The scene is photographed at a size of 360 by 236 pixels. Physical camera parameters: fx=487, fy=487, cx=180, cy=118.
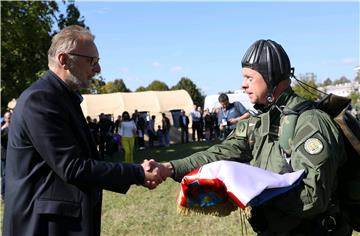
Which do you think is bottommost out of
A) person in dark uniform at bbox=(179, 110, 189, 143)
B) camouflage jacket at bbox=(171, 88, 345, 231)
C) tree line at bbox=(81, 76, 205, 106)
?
tree line at bbox=(81, 76, 205, 106)

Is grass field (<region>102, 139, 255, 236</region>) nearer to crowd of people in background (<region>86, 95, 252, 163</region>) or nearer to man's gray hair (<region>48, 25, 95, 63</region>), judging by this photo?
man's gray hair (<region>48, 25, 95, 63</region>)

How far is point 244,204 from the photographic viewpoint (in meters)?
2.26

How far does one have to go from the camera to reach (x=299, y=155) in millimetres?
2438

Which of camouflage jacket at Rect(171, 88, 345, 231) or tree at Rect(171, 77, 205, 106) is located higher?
camouflage jacket at Rect(171, 88, 345, 231)

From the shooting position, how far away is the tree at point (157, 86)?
88.4m

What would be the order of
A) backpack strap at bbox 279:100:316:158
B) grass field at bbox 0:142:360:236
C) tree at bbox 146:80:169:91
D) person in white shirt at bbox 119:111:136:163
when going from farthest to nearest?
tree at bbox 146:80:169:91, person in white shirt at bbox 119:111:136:163, grass field at bbox 0:142:360:236, backpack strap at bbox 279:100:316:158

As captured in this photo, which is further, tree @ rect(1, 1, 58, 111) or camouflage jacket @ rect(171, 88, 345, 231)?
tree @ rect(1, 1, 58, 111)

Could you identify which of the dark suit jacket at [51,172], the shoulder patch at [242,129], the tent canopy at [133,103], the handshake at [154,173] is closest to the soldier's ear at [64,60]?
the dark suit jacket at [51,172]

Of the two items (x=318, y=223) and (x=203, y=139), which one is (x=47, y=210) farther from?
(x=203, y=139)

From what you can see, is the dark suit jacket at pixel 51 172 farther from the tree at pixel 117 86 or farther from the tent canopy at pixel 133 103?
the tree at pixel 117 86

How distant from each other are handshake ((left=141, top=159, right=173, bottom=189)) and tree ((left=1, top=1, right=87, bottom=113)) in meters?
15.6

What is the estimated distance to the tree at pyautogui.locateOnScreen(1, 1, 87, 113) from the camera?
57.9 ft

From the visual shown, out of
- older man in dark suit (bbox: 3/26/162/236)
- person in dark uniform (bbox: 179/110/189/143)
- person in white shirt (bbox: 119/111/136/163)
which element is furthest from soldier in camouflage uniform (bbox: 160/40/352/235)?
person in dark uniform (bbox: 179/110/189/143)

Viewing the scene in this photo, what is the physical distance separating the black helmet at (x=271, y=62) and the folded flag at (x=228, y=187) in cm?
57
